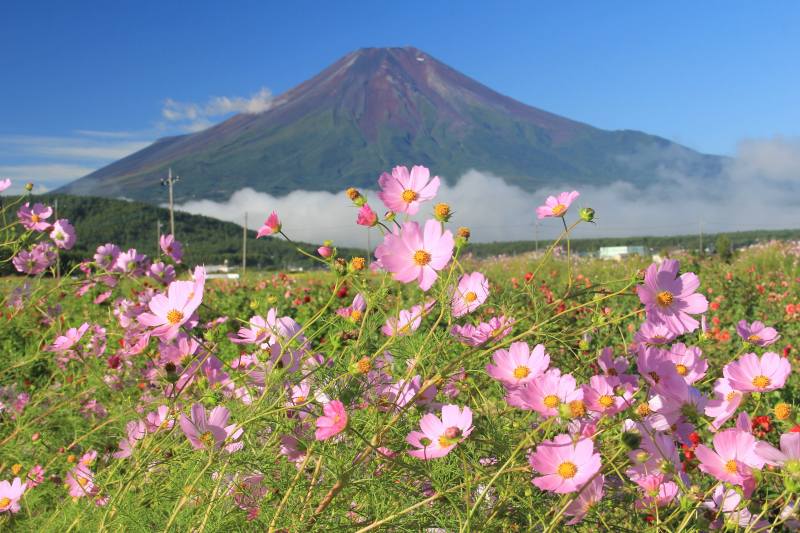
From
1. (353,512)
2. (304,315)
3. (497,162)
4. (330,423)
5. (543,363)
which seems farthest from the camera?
(497,162)

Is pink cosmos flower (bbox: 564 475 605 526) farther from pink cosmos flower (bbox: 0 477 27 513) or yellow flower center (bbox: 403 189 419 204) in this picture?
pink cosmos flower (bbox: 0 477 27 513)

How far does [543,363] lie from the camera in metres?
1.22

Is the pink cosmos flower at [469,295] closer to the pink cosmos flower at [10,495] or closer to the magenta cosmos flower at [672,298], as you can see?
the magenta cosmos flower at [672,298]

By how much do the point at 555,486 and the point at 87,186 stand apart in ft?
698

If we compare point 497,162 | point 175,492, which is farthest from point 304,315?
point 497,162

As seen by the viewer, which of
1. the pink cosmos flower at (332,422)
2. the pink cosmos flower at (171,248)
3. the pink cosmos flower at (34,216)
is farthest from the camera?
the pink cosmos flower at (34,216)

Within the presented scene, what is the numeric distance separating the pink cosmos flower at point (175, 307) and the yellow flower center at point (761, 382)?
99cm

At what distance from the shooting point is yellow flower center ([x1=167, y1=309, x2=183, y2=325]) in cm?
123

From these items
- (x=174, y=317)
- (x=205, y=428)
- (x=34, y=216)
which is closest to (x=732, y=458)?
(x=205, y=428)

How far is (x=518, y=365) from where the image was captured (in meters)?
1.25

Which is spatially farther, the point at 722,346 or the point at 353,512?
the point at 722,346

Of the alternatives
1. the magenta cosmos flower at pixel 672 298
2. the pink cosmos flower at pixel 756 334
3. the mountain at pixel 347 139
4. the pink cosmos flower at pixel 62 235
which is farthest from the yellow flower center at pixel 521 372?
the mountain at pixel 347 139

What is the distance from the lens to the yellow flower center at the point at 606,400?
111 centimetres

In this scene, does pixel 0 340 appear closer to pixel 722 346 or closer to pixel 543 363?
pixel 543 363
